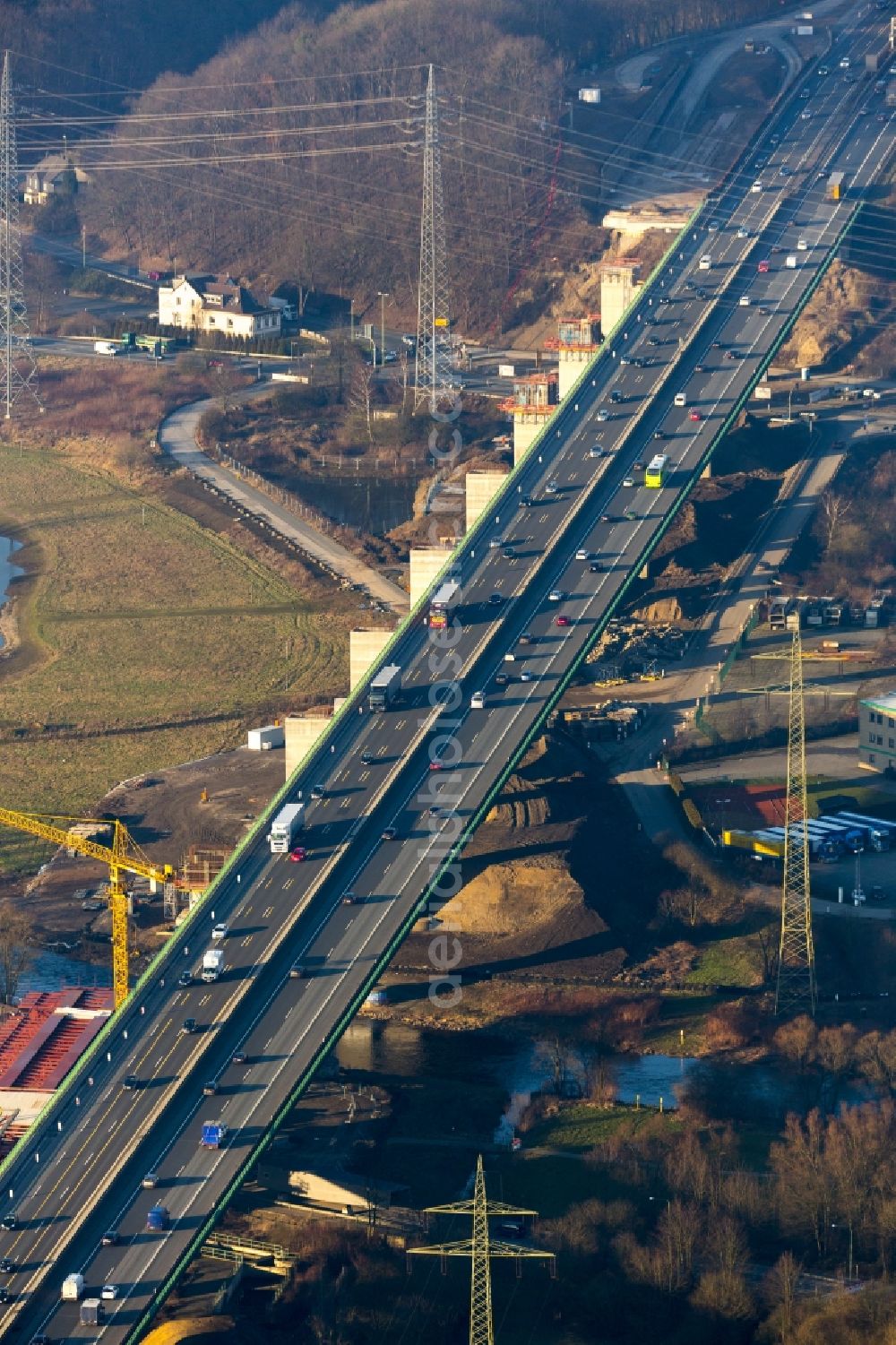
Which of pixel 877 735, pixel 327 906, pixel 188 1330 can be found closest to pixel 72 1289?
pixel 188 1330

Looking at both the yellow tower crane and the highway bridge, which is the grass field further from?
the highway bridge

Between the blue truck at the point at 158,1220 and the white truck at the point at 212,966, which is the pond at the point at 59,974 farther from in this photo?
the blue truck at the point at 158,1220

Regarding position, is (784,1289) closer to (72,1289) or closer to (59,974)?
(72,1289)

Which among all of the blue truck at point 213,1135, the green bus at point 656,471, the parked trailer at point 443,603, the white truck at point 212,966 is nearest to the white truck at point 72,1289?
the blue truck at point 213,1135

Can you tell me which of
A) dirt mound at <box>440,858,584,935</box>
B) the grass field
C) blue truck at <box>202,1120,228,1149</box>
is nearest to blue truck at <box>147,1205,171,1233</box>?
blue truck at <box>202,1120,228,1149</box>

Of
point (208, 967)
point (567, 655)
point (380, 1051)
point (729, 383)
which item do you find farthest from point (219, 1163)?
point (729, 383)

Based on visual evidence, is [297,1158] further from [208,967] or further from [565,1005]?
[565,1005]
